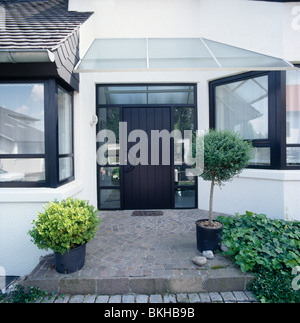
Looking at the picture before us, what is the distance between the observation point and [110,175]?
5.62 m

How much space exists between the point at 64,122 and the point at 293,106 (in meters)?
4.86

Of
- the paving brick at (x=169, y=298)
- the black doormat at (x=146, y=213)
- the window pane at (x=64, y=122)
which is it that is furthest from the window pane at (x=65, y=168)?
the paving brick at (x=169, y=298)

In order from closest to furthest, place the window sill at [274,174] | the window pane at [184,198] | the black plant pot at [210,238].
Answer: the black plant pot at [210,238], the window sill at [274,174], the window pane at [184,198]

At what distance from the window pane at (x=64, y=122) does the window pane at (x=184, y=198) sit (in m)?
3.00

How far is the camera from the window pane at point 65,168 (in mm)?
3887

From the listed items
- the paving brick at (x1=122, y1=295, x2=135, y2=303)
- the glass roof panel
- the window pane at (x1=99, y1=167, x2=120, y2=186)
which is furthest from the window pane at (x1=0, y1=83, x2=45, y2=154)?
the glass roof panel

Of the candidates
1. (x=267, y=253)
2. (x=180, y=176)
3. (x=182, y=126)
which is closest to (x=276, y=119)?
(x=182, y=126)

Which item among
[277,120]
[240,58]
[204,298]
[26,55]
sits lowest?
[204,298]

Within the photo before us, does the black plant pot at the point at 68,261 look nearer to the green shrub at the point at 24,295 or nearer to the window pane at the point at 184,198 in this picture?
the green shrub at the point at 24,295

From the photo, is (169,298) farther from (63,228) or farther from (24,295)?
(24,295)

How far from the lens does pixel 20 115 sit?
352cm

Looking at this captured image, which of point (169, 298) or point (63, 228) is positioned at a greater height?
point (63, 228)
